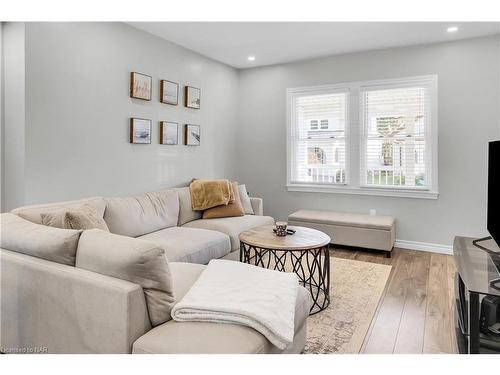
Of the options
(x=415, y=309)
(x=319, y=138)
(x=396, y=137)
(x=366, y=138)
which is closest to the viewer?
(x=415, y=309)

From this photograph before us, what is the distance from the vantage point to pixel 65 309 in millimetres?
1571

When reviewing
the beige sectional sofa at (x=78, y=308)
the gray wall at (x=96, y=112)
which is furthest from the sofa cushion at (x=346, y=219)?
the beige sectional sofa at (x=78, y=308)

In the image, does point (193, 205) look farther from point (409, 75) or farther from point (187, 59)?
point (409, 75)

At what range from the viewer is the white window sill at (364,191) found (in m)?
4.28

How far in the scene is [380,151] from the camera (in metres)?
4.52

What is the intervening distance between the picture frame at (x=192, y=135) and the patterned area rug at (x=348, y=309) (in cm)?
232

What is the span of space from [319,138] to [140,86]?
2.51 meters

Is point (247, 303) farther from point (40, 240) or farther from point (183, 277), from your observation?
point (40, 240)

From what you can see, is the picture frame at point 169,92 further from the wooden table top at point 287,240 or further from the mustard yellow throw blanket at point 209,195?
the wooden table top at point 287,240

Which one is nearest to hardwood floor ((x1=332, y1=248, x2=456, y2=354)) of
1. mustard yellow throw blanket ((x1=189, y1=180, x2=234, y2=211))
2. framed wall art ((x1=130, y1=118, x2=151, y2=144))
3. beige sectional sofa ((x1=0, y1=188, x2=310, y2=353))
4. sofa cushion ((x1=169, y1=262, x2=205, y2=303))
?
beige sectional sofa ((x1=0, y1=188, x2=310, y2=353))

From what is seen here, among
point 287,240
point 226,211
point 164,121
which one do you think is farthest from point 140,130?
point 287,240

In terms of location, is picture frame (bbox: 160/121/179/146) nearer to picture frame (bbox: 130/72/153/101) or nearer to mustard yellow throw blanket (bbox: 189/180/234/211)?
picture frame (bbox: 130/72/153/101)

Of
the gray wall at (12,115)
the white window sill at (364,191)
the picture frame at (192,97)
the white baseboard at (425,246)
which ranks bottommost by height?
the white baseboard at (425,246)
